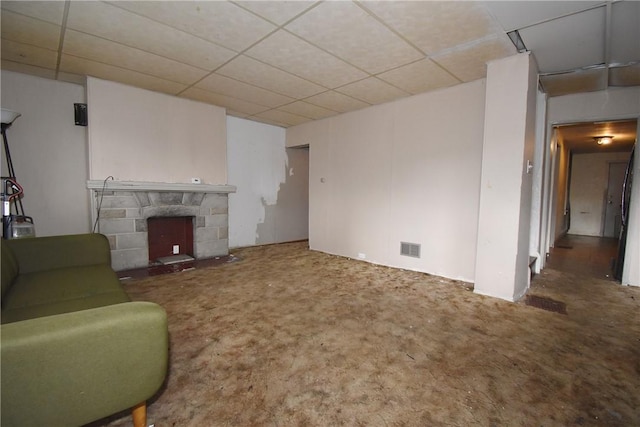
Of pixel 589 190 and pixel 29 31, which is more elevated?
pixel 29 31

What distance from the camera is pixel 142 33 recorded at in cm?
251

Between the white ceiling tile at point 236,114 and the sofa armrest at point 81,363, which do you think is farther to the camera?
the white ceiling tile at point 236,114

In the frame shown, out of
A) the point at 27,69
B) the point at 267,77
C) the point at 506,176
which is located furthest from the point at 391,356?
the point at 27,69

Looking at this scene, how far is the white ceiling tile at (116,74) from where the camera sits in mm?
3119

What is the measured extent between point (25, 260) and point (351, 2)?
130 inches

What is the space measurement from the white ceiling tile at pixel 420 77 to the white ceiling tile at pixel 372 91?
114 millimetres

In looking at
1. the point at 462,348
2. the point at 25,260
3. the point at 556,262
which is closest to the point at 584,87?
the point at 556,262

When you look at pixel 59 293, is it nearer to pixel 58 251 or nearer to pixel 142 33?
pixel 58 251

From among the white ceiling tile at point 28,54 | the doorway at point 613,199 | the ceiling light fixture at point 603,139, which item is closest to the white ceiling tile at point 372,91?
the white ceiling tile at point 28,54

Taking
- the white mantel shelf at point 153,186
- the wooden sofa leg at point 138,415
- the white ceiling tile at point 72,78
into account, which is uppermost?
the white ceiling tile at point 72,78

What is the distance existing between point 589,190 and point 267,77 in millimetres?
9548

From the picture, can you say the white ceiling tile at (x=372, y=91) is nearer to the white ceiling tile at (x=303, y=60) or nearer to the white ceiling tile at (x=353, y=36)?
the white ceiling tile at (x=303, y=60)

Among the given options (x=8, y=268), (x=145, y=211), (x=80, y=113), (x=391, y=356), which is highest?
(x=80, y=113)

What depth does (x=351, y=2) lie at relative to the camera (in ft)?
6.79
